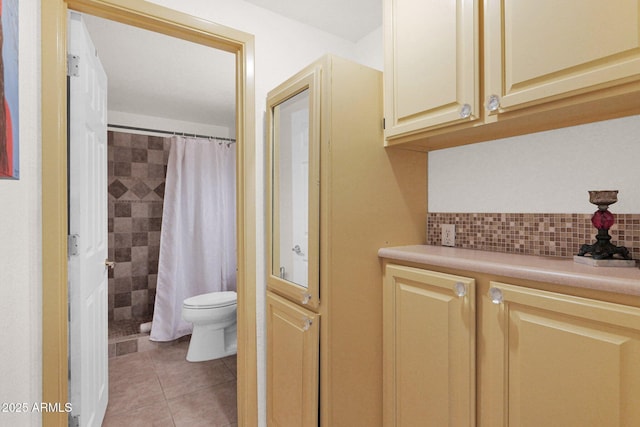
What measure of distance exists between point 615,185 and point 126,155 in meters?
4.11

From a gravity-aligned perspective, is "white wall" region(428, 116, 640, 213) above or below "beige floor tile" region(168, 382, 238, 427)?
above

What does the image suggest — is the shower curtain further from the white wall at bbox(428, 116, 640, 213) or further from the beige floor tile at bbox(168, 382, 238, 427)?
the white wall at bbox(428, 116, 640, 213)

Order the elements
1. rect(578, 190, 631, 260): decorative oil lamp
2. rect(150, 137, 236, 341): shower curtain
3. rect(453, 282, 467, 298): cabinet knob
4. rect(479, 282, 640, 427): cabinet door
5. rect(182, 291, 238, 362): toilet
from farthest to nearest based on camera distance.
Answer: rect(150, 137, 236, 341): shower curtain
rect(182, 291, 238, 362): toilet
rect(453, 282, 467, 298): cabinet knob
rect(578, 190, 631, 260): decorative oil lamp
rect(479, 282, 640, 427): cabinet door

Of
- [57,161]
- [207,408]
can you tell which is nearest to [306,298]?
[57,161]

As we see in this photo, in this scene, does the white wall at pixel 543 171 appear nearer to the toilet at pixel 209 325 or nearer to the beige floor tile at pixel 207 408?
the beige floor tile at pixel 207 408

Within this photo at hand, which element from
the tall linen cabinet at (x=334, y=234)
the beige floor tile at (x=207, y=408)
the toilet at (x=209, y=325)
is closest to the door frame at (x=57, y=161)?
the tall linen cabinet at (x=334, y=234)

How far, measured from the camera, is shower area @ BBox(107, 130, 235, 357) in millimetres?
3457

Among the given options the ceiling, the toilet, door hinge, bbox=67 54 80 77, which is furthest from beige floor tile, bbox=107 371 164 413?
the ceiling

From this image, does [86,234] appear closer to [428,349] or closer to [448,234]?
[428,349]

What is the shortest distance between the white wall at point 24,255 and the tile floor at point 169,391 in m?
0.91

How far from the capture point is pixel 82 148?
4.59 ft

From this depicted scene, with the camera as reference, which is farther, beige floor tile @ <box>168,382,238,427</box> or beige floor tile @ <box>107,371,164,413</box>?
beige floor tile @ <box>107,371,164,413</box>

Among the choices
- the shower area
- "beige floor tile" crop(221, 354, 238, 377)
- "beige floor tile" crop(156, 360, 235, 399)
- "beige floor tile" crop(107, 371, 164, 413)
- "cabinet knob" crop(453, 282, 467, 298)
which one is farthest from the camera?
the shower area

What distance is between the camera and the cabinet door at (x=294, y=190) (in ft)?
4.34
